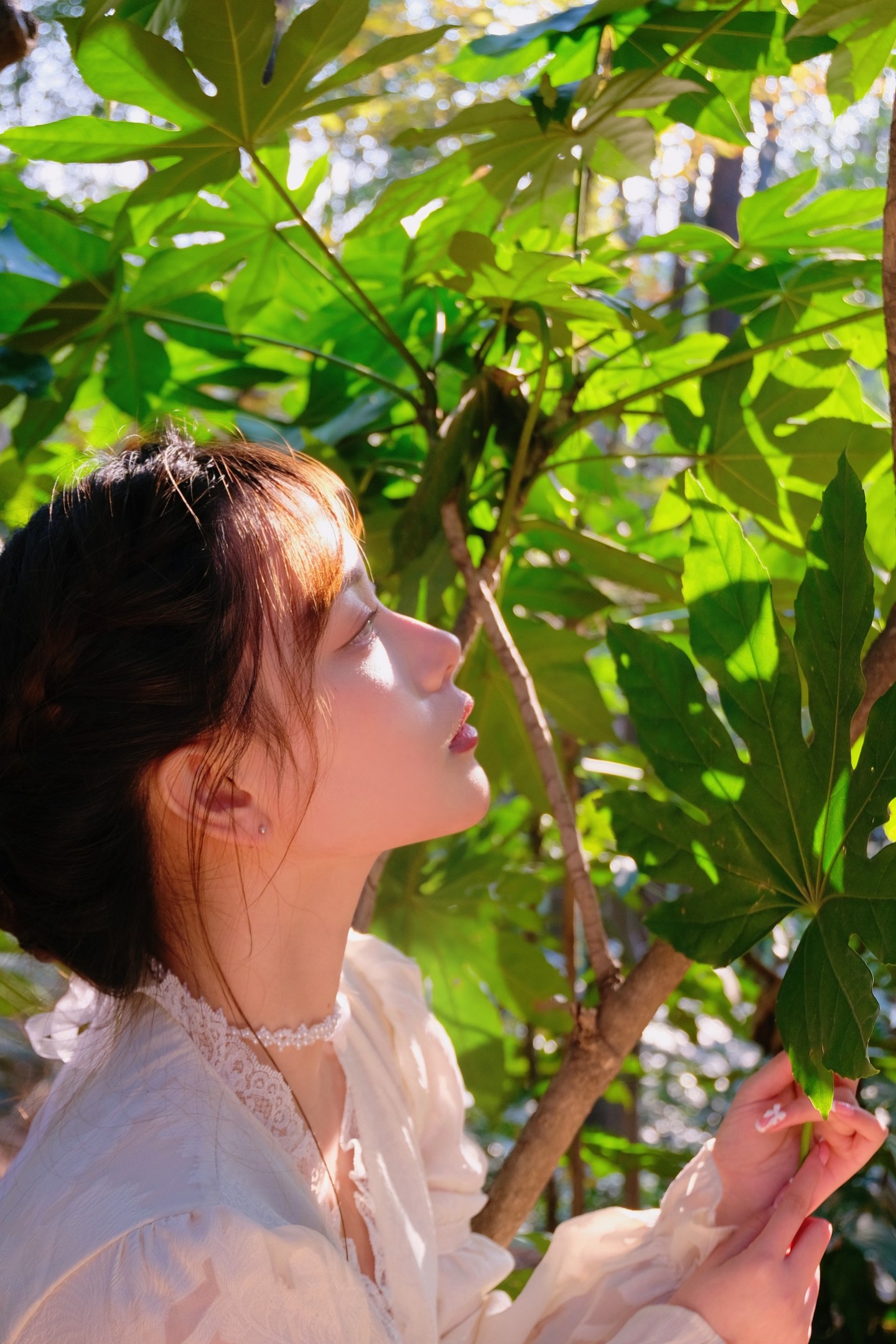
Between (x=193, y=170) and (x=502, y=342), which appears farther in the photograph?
(x=502, y=342)

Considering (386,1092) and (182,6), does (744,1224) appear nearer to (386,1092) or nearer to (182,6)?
(386,1092)

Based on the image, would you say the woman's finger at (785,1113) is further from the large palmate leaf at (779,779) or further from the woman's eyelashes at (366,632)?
the woman's eyelashes at (366,632)

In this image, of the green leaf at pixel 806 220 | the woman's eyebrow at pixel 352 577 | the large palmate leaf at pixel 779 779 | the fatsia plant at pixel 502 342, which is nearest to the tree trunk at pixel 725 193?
the fatsia plant at pixel 502 342

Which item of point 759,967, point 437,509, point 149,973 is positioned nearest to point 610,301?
point 437,509

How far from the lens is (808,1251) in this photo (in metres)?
0.77

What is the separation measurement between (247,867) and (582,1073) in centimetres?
32

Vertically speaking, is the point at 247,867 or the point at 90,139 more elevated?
the point at 90,139

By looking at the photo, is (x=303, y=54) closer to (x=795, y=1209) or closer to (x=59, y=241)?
(x=59, y=241)

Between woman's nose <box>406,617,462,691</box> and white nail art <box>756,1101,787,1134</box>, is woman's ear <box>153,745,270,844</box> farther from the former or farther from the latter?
white nail art <box>756,1101,787,1134</box>

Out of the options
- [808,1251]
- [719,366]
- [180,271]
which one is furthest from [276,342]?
[808,1251]

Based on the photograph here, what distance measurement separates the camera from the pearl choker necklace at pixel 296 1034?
85 cm

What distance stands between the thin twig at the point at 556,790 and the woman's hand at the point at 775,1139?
0.14 meters

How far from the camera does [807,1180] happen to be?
771 millimetres

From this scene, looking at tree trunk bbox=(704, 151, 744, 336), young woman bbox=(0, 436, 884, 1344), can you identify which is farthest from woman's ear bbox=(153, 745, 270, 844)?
tree trunk bbox=(704, 151, 744, 336)
